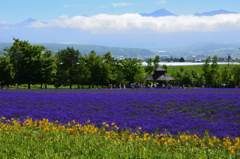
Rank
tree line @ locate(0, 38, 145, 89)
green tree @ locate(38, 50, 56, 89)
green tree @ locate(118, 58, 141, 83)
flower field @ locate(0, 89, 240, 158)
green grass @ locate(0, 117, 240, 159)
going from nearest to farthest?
green grass @ locate(0, 117, 240, 159) → flower field @ locate(0, 89, 240, 158) → tree line @ locate(0, 38, 145, 89) → green tree @ locate(38, 50, 56, 89) → green tree @ locate(118, 58, 141, 83)

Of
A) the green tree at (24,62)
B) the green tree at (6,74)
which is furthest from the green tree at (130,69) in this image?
the green tree at (6,74)

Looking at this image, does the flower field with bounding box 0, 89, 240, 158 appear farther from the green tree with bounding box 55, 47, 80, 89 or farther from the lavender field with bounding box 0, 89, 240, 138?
the green tree with bounding box 55, 47, 80, 89

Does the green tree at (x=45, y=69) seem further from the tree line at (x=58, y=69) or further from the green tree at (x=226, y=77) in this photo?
the green tree at (x=226, y=77)

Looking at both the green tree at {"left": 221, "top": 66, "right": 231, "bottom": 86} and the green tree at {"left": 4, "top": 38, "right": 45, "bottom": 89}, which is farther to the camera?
the green tree at {"left": 221, "top": 66, "right": 231, "bottom": 86}

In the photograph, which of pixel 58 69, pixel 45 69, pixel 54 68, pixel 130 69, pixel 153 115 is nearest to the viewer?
pixel 153 115

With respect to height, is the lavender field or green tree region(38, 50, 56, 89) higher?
green tree region(38, 50, 56, 89)

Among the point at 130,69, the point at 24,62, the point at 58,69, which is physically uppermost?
the point at 24,62

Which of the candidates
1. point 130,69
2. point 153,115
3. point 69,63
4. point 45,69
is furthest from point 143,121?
point 130,69

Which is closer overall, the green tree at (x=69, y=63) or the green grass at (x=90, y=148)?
the green grass at (x=90, y=148)

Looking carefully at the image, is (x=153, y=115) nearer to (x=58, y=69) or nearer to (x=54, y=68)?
(x=54, y=68)

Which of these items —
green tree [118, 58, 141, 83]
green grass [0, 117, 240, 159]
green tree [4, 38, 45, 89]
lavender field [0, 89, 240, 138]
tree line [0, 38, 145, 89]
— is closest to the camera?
green grass [0, 117, 240, 159]

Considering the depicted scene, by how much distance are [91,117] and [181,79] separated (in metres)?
97.5

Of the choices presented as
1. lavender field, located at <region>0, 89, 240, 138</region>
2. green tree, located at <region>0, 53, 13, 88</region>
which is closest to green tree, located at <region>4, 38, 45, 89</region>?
green tree, located at <region>0, 53, 13, 88</region>

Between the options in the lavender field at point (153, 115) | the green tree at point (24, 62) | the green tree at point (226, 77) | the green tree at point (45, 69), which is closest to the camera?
the lavender field at point (153, 115)
